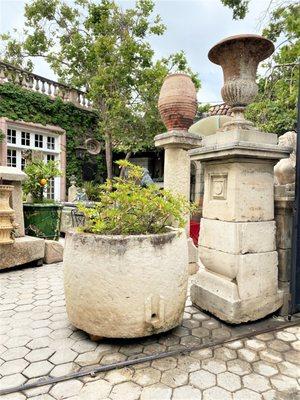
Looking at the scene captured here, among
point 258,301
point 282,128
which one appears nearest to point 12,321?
point 258,301

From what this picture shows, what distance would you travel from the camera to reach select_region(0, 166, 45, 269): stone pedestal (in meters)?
4.43

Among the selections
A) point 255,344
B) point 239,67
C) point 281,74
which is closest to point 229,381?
point 255,344

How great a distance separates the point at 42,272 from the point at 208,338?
2873mm

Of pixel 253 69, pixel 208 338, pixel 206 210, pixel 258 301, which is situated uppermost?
pixel 253 69

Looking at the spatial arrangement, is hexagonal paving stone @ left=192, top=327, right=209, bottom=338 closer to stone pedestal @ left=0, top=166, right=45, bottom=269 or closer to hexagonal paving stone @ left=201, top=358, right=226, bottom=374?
hexagonal paving stone @ left=201, top=358, right=226, bottom=374

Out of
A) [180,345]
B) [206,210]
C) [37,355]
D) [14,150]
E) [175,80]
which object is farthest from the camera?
[14,150]

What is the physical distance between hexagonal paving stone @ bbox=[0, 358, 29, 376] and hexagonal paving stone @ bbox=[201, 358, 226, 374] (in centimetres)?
125

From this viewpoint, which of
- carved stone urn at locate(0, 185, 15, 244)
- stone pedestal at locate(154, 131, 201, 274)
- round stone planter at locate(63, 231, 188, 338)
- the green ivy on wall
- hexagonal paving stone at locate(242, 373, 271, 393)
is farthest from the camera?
the green ivy on wall

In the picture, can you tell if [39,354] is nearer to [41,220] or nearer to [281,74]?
[41,220]

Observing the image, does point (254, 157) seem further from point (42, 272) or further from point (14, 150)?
point (14, 150)

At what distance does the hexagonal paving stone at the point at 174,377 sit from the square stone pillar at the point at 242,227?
88 centimetres

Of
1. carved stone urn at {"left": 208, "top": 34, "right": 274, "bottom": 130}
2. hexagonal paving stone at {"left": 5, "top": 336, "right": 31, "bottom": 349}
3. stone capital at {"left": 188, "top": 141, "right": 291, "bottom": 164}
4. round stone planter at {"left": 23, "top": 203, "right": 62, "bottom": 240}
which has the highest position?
carved stone urn at {"left": 208, "top": 34, "right": 274, "bottom": 130}

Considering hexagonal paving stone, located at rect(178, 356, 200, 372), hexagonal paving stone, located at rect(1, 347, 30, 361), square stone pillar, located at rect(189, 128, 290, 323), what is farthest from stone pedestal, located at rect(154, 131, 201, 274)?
hexagonal paving stone, located at rect(1, 347, 30, 361)

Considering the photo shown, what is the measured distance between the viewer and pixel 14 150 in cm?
1259
